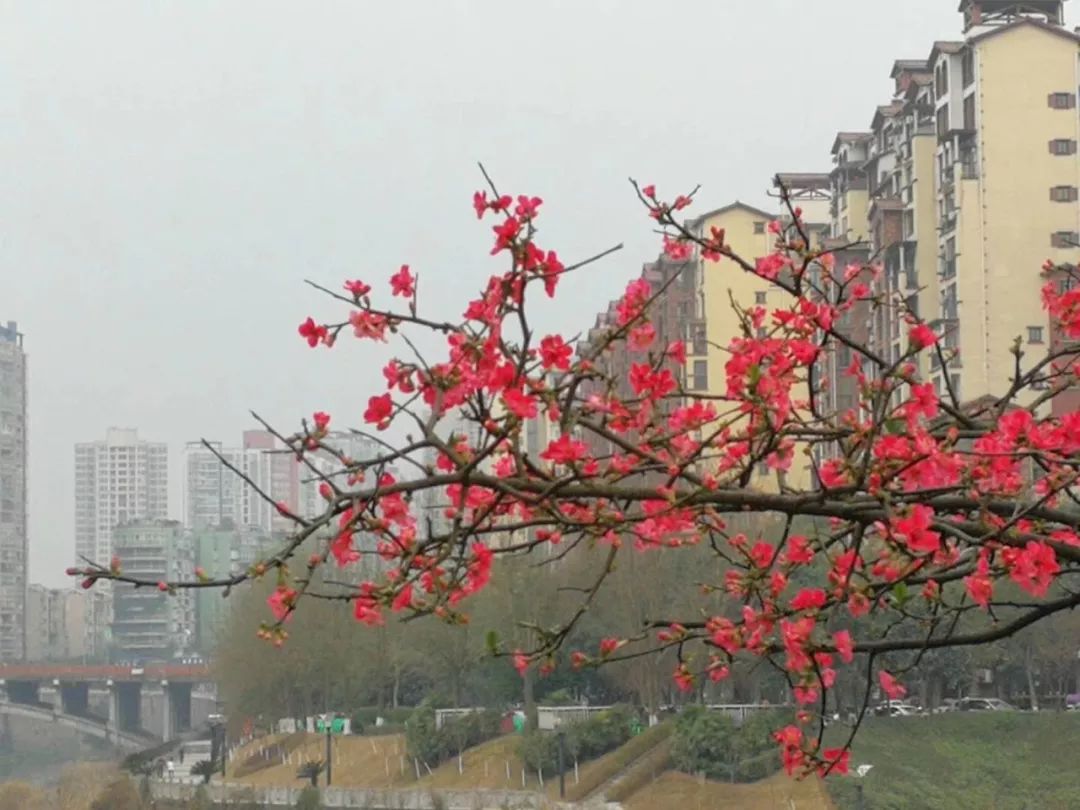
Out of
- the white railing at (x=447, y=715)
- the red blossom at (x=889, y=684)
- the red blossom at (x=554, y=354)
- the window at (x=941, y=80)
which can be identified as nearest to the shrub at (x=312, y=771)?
the white railing at (x=447, y=715)

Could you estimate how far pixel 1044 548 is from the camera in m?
3.71

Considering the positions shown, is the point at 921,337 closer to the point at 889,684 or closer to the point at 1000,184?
the point at 889,684

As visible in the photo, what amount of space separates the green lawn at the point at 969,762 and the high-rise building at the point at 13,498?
6179 centimetres

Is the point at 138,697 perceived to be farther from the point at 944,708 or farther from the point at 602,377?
the point at 602,377

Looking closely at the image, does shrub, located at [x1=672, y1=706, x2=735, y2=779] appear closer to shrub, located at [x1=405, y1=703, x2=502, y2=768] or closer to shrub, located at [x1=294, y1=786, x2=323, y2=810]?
shrub, located at [x1=294, y1=786, x2=323, y2=810]

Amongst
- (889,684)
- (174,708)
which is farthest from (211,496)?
(889,684)

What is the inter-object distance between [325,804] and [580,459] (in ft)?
78.0

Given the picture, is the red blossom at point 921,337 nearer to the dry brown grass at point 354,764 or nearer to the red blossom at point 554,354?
the red blossom at point 554,354

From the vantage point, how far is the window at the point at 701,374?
113ft

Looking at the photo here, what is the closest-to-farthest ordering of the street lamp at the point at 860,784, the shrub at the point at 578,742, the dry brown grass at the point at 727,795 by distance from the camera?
the street lamp at the point at 860,784 < the dry brown grass at the point at 727,795 < the shrub at the point at 578,742

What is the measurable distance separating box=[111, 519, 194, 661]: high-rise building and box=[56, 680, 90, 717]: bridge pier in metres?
23.6

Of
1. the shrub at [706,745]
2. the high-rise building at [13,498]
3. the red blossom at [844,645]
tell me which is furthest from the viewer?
the high-rise building at [13,498]

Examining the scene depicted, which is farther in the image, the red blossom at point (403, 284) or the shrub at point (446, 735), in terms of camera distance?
the shrub at point (446, 735)

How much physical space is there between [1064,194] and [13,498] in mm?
63588
